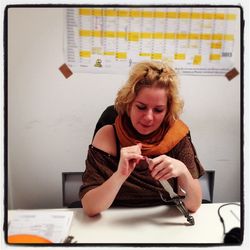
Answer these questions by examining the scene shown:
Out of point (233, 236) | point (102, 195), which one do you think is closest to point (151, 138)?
point (102, 195)

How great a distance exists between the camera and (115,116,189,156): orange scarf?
3.62ft

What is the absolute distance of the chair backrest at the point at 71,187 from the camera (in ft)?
3.77

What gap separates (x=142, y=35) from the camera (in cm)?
112

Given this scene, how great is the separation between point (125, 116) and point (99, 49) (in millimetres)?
254

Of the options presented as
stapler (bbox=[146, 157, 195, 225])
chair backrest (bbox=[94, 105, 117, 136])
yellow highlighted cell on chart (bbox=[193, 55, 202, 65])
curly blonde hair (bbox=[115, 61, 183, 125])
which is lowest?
stapler (bbox=[146, 157, 195, 225])

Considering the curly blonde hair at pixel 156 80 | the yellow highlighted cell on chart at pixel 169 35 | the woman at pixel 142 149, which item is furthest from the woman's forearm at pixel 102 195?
the yellow highlighted cell on chart at pixel 169 35

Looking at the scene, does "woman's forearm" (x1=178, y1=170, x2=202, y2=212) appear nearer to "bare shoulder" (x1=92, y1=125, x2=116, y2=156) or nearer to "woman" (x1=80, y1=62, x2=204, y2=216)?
"woman" (x1=80, y1=62, x2=204, y2=216)

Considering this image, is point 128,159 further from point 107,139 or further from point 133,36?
point 133,36

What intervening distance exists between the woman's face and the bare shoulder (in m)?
0.09

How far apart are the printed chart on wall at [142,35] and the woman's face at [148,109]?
0.12 m

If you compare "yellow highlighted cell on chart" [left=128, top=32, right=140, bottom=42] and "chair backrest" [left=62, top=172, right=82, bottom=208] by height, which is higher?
"yellow highlighted cell on chart" [left=128, top=32, right=140, bottom=42]

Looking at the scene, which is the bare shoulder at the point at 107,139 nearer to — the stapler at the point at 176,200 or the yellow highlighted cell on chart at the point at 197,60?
the stapler at the point at 176,200

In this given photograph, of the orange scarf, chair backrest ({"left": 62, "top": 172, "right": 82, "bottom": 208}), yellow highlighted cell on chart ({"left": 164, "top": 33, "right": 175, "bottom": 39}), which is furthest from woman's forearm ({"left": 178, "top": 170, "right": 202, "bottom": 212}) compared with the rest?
yellow highlighted cell on chart ({"left": 164, "top": 33, "right": 175, "bottom": 39})

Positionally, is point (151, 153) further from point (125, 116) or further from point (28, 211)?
point (28, 211)
